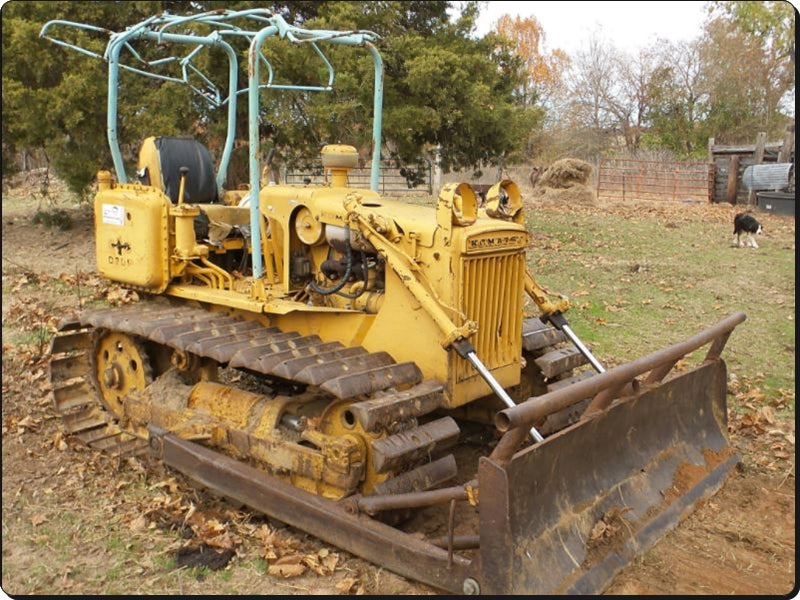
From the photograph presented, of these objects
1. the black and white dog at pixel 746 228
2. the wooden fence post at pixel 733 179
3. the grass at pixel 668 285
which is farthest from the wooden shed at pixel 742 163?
the black and white dog at pixel 746 228

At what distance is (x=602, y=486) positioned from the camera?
428cm

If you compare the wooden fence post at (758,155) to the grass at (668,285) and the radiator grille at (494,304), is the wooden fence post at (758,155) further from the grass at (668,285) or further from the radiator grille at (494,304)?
the radiator grille at (494,304)

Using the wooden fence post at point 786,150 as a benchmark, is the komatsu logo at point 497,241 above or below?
below

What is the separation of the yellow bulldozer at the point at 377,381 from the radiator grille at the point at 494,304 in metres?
0.01

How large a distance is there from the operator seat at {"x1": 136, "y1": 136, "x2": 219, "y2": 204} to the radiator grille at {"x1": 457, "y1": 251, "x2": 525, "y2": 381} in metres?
2.85

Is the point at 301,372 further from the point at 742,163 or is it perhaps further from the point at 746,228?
the point at 742,163

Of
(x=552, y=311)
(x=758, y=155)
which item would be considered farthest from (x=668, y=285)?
(x=758, y=155)

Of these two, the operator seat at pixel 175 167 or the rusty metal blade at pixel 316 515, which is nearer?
the rusty metal blade at pixel 316 515

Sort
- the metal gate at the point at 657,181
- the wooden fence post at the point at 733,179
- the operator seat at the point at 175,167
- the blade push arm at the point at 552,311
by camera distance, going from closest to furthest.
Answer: the blade push arm at the point at 552,311, the operator seat at the point at 175,167, the wooden fence post at the point at 733,179, the metal gate at the point at 657,181

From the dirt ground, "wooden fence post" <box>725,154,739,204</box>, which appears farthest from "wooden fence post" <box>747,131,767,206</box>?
the dirt ground

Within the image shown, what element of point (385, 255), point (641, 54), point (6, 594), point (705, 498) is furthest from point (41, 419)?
point (641, 54)

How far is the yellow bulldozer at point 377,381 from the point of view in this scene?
3846 mm

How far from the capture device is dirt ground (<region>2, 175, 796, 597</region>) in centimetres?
397

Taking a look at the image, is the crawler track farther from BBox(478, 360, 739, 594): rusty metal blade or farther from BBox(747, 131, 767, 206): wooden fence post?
BBox(747, 131, 767, 206): wooden fence post
